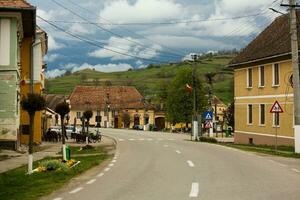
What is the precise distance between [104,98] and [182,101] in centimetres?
3622

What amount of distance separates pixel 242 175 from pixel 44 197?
7116 mm

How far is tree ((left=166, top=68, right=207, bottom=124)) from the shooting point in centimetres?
9669

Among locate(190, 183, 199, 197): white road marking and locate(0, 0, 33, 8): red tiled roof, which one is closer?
locate(190, 183, 199, 197): white road marking

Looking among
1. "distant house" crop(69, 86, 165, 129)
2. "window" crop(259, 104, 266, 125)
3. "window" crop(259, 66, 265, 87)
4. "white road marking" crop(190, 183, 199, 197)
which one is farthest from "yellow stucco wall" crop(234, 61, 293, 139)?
"distant house" crop(69, 86, 165, 129)

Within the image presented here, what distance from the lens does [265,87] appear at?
46656 millimetres

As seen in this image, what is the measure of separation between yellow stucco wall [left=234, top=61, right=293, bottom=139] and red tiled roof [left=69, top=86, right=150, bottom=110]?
76.0 m

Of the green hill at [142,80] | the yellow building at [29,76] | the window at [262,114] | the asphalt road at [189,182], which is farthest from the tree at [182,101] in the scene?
the asphalt road at [189,182]

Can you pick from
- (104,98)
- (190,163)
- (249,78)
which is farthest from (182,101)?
(190,163)

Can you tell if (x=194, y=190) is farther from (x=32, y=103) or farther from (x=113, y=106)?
(x=113, y=106)

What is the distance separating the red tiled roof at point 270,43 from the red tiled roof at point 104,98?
3005 inches

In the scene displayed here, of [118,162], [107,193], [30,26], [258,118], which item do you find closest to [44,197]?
[107,193]

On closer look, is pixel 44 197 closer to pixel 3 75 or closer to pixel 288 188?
pixel 288 188

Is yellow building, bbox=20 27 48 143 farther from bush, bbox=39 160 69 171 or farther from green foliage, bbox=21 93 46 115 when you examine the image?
green foliage, bbox=21 93 46 115

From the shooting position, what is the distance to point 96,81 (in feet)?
557
